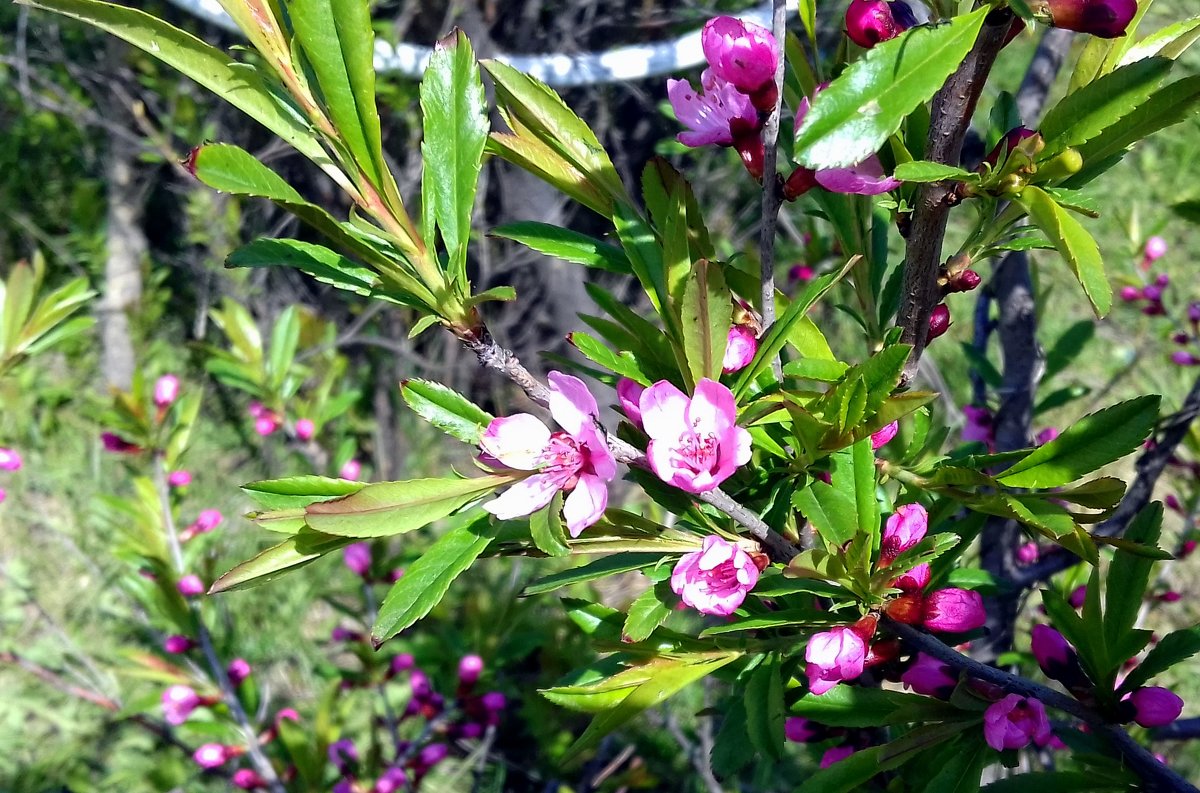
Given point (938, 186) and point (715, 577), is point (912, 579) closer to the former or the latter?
point (715, 577)

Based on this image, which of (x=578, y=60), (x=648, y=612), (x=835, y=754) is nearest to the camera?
(x=648, y=612)

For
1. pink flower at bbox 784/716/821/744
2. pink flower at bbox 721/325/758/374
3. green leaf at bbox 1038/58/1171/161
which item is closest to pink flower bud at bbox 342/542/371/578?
pink flower at bbox 784/716/821/744

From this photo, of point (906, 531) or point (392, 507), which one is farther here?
point (906, 531)

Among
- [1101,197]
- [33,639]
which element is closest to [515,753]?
[33,639]

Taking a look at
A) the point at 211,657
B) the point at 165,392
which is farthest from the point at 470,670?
the point at 165,392

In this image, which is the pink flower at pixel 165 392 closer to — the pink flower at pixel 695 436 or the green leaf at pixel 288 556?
the green leaf at pixel 288 556

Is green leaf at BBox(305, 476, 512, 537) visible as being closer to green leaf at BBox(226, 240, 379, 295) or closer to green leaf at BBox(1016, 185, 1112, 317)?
green leaf at BBox(226, 240, 379, 295)
